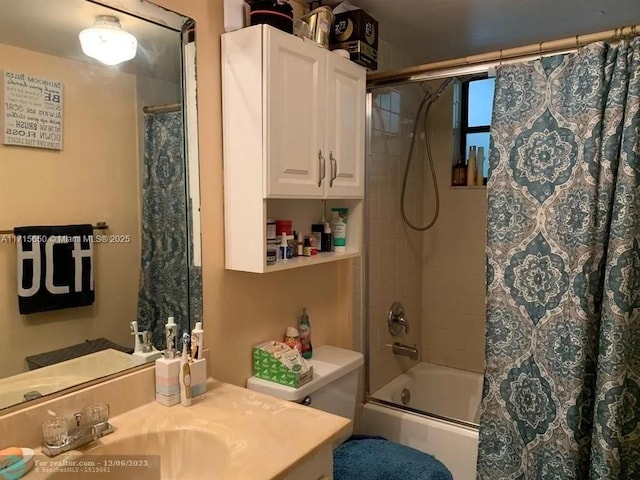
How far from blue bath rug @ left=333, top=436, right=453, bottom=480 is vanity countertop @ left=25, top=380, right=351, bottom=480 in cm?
55

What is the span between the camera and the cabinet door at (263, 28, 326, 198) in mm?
1533

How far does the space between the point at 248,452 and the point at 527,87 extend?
151 centimetres

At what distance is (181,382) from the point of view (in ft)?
4.63

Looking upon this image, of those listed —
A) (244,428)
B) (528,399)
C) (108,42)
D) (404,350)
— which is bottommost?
(404,350)

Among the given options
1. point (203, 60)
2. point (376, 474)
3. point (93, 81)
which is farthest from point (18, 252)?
point (376, 474)

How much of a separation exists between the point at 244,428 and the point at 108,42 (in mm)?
1119

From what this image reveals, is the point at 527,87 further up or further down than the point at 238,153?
further up

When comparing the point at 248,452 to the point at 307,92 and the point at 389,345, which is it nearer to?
the point at 307,92

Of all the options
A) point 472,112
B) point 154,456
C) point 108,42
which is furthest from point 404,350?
point 108,42

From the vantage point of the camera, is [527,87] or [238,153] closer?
[238,153]

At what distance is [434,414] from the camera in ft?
Answer: 7.36

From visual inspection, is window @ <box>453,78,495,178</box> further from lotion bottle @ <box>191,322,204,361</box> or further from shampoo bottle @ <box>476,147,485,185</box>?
lotion bottle @ <box>191,322,204,361</box>

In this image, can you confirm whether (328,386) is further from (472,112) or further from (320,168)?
(472,112)

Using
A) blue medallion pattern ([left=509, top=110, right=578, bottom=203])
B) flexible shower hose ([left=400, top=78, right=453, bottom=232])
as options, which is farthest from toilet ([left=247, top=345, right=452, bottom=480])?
flexible shower hose ([left=400, top=78, right=453, bottom=232])
